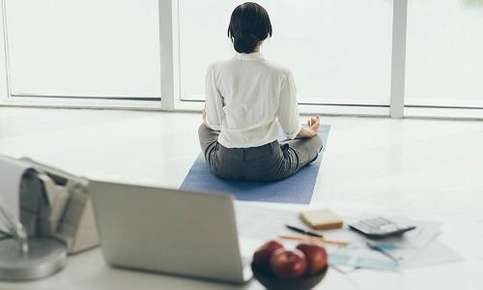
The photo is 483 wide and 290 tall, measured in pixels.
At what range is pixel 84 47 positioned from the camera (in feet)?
19.3

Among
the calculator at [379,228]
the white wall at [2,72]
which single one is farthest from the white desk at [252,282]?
the white wall at [2,72]

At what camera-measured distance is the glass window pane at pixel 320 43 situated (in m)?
5.48

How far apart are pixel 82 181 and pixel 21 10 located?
439 centimetres

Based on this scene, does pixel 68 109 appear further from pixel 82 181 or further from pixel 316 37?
pixel 82 181

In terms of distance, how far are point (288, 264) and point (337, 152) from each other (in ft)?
10.2

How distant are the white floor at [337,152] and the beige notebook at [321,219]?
131cm

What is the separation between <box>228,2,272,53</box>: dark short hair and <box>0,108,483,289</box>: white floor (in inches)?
29.0

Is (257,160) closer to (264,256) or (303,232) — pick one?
(303,232)

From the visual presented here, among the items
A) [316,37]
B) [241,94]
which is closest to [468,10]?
[316,37]

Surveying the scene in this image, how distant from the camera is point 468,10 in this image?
5.37m

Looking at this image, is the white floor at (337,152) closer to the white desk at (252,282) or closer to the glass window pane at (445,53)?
the glass window pane at (445,53)

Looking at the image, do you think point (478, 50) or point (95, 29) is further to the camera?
point (95, 29)

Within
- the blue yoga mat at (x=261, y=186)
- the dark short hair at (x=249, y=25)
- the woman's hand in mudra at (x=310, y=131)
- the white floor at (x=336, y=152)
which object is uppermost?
the dark short hair at (x=249, y=25)

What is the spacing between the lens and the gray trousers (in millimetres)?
4133
